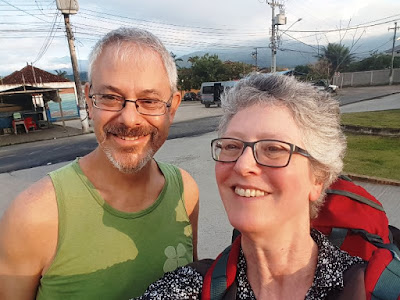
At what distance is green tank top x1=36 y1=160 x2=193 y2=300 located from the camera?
4.35ft

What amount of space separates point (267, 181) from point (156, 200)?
0.70 m

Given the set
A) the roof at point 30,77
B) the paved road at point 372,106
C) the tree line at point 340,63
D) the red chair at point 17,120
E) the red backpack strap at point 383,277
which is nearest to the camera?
the red backpack strap at point 383,277

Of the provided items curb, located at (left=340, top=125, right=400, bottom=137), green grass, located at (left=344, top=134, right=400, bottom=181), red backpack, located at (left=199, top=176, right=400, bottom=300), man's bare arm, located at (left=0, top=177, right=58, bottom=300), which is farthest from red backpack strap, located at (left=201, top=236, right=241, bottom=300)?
curb, located at (left=340, top=125, right=400, bottom=137)

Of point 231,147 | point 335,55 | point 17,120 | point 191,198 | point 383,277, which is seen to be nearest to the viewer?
point 383,277

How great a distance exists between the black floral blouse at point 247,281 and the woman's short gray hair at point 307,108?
0.72 ft

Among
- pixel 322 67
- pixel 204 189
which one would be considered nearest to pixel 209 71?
pixel 322 67

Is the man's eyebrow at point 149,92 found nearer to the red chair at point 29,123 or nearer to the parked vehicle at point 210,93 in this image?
the red chair at point 29,123

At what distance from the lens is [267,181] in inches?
43.9

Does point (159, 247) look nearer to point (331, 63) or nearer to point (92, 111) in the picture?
point (92, 111)

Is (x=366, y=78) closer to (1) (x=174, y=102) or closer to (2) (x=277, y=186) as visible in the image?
(1) (x=174, y=102)

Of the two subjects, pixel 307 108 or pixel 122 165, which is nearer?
pixel 307 108

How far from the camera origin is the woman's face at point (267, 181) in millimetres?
1109

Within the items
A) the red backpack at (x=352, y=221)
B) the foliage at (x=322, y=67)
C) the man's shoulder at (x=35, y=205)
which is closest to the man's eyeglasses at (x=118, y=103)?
the man's shoulder at (x=35, y=205)

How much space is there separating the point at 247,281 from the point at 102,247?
69 cm
